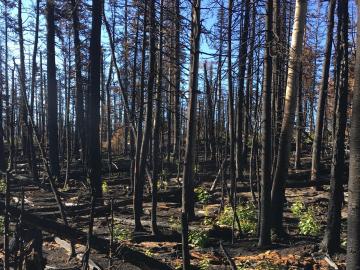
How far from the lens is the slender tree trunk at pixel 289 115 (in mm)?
8773

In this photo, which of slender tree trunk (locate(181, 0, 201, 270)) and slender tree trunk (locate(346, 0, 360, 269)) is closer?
slender tree trunk (locate(346, 0, 360, 269))

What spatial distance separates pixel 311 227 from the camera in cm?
948

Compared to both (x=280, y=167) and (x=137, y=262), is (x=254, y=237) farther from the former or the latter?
(x=137, y=262)

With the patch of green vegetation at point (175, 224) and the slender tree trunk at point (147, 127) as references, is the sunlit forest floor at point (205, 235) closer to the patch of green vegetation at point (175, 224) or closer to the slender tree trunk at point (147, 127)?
the patch of green vegetation at point (175, 224)

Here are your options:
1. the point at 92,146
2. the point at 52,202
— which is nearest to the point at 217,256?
the point at 92,146

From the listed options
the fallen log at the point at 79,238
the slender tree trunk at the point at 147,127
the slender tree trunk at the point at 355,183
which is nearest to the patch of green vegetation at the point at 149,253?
the slender tree trunk at the point at 147,127

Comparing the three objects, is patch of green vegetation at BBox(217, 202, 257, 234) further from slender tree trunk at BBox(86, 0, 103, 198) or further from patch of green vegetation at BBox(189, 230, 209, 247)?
slender tree trunk at BBox(86, 0, 103, 198)

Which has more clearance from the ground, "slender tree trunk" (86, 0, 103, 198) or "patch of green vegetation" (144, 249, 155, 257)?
"slender tree trunk" (86, 0, 103, 198)

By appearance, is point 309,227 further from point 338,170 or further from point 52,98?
point 52,98

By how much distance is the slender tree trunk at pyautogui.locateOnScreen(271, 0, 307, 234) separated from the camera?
8.77m

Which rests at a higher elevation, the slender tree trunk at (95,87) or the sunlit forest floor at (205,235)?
the slender tree trunk at (95,87)

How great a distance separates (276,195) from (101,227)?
4514mm

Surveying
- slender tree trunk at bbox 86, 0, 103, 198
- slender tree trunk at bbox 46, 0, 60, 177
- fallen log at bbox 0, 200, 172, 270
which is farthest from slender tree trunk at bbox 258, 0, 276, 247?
slender tree trunk at bbox 46, 0, 60, 177

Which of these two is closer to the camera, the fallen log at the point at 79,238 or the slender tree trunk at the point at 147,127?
the fallen log at the point at 79,238
